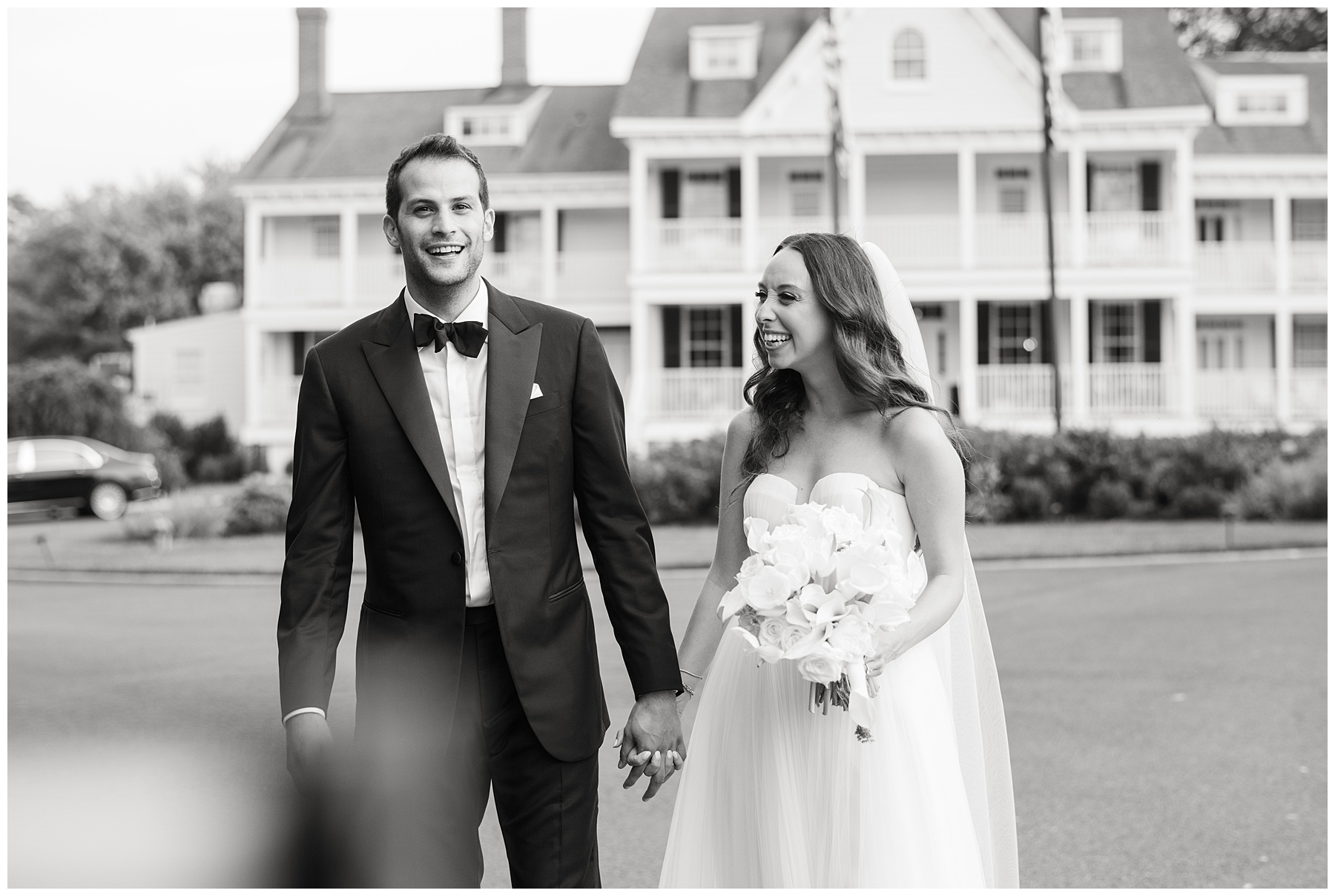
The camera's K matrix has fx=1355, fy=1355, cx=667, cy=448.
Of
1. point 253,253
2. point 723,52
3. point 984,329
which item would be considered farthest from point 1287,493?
point 253,253

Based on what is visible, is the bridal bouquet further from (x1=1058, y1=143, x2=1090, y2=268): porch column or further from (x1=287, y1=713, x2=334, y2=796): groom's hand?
(x1=1058, y1=143, x2=1090, y2=268): porch column

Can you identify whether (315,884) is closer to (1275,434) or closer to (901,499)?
(901,499)

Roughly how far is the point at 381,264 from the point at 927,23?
45.0ft

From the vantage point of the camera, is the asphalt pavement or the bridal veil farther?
the asphalt pavement

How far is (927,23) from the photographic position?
2950 cm

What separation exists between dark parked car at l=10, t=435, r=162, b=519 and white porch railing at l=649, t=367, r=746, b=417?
33.9ft

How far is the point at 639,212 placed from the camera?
29844mm

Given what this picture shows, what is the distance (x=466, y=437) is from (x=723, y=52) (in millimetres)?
29987

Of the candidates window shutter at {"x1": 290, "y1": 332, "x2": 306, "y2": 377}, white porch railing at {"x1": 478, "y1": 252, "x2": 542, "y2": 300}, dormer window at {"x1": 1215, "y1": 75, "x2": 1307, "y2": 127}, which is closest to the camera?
white porch railing at {"x1": 478, "y1": 252, "x2": 542, "y2": 300}

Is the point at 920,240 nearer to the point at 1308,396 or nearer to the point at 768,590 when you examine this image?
the point at 1308,396

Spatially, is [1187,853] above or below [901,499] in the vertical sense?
below

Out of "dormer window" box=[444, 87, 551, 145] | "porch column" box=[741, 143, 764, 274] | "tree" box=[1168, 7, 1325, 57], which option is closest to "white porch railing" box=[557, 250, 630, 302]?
"porch column" box=[741, 143, 764, 274]

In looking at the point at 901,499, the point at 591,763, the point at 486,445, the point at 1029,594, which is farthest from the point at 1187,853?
the point at 1029,594

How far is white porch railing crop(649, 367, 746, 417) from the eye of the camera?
28.6 m
